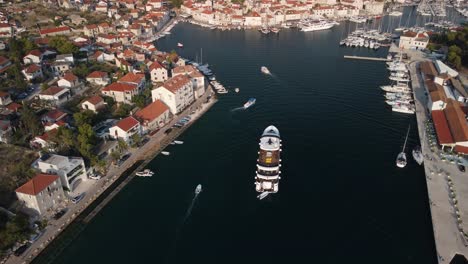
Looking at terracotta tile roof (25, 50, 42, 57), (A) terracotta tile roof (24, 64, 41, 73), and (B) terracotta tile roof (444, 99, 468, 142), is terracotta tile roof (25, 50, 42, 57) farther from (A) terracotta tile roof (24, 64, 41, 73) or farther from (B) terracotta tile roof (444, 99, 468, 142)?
(B) terracotta tile roof (444, 99, 468, 142)

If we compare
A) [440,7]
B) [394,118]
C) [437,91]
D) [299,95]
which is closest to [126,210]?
[299,95]

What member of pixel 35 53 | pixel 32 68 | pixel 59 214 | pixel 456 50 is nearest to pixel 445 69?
pixel 456 50

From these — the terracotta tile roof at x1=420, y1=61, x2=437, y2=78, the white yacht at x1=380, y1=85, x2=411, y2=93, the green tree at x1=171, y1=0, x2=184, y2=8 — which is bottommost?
the white yacht at x1=380, y1=85, x2=411, y2=93

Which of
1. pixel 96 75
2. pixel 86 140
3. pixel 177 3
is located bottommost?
pixel 86 140

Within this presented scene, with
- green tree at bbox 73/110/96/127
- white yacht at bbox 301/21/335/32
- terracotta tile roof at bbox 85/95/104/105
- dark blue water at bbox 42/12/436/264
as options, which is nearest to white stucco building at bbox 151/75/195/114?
dark blue water at bbox 42/12/436/264

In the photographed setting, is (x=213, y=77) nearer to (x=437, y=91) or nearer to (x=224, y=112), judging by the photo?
(x=224, y=112)

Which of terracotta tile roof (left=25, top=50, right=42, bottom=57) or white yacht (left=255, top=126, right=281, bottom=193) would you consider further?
terracotta tile roof (left=25, top=50, right=42, bottom=57)

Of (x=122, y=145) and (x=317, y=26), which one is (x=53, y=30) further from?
(x=317, y=26)
